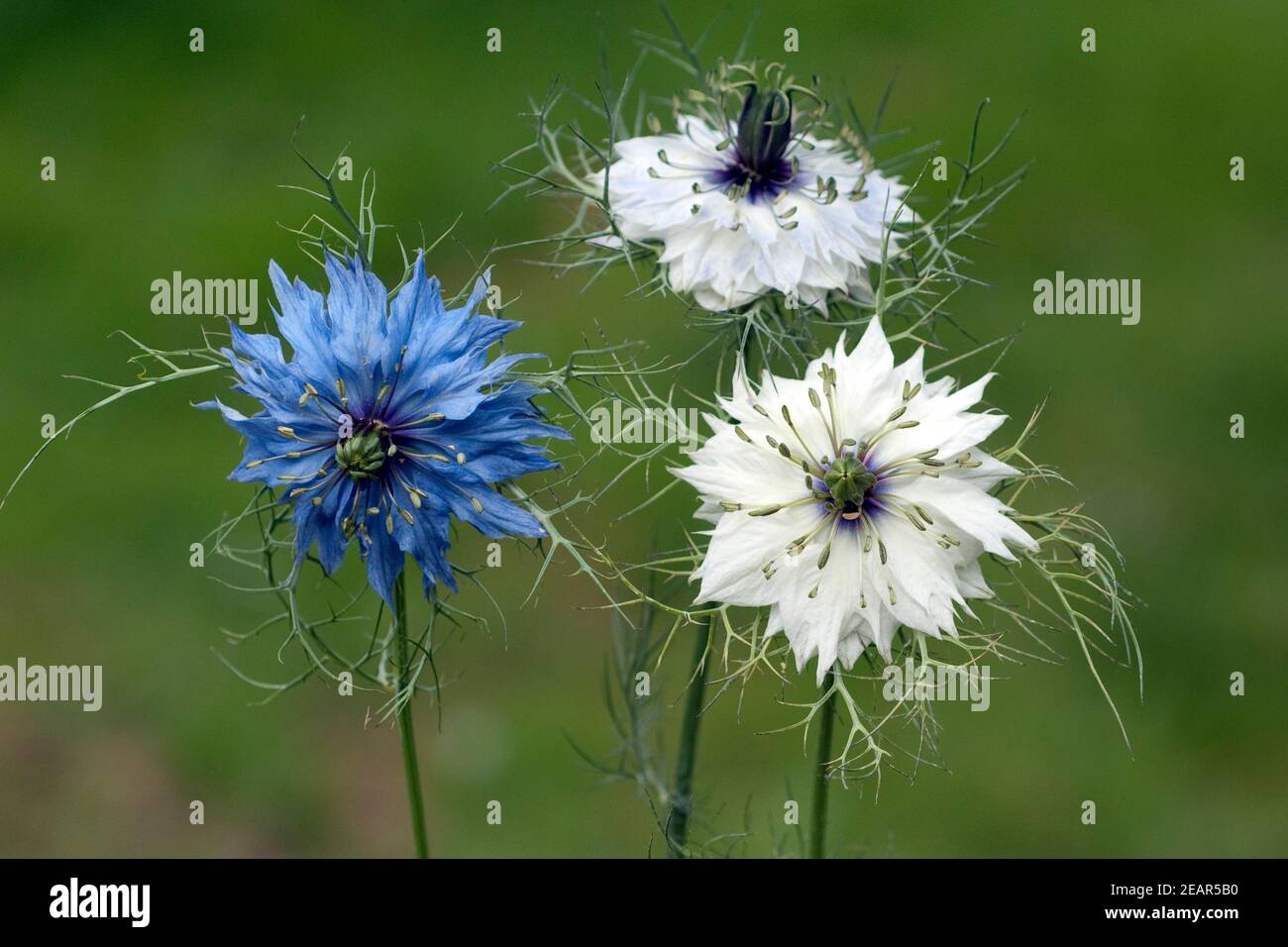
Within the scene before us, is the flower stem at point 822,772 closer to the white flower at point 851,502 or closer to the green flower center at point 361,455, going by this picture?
the white flower at point 851,502

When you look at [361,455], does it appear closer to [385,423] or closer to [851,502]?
[385,423]

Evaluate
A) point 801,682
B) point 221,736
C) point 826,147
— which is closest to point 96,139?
point 221,736

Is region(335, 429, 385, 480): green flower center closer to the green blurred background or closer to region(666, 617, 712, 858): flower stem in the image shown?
region(666, 617, 712, 858): flower stem

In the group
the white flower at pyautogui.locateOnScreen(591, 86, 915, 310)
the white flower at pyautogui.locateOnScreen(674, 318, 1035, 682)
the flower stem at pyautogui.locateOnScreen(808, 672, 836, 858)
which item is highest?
the white flower at pyautogui.locateOnScreen(591, 86, 915, 310)

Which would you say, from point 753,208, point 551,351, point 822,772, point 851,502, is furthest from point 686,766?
point 551,351

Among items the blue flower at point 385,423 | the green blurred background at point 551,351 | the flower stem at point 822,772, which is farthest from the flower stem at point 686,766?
the green blurred background at point 551,351

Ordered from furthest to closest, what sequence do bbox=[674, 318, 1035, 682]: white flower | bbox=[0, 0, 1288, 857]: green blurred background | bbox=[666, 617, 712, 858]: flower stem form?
bbox=[0, 0, 1288, 857]: green blurred background < bbox=[666, 617, 712, 858]: flower stem < bbox=[674, 318, 1035, 682]: white flower

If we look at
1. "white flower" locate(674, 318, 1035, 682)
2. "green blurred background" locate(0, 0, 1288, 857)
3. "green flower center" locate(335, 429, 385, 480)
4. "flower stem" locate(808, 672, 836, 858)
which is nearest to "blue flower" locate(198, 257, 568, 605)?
"green flower center" locate(335, 429, 385, 480)
